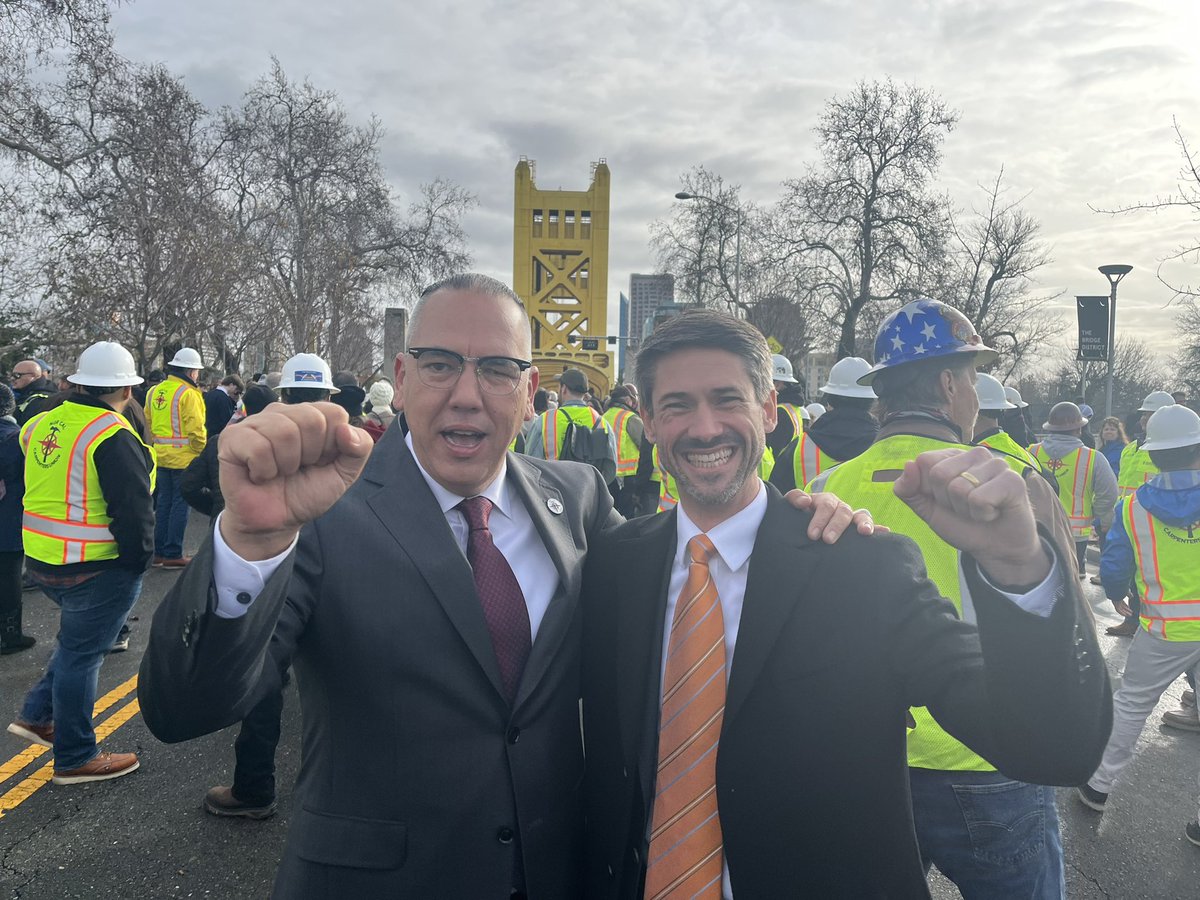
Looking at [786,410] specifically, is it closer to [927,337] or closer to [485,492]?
[927,337]

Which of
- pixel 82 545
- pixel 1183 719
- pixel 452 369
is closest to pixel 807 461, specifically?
pixel 1183 719

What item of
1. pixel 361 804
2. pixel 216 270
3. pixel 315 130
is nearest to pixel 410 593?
pixel 361 804

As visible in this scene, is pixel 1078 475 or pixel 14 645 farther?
pixel 1078 475

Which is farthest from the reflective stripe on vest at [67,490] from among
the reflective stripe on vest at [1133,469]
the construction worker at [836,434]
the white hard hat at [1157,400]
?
the white hard hat at [1157,400]

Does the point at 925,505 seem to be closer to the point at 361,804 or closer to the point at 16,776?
the point at 361,804

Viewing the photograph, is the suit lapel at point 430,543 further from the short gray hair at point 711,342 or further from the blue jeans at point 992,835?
the blue jeans at point 992,835

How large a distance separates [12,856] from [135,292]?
1135cm

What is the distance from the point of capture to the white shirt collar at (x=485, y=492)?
1770 millimetres

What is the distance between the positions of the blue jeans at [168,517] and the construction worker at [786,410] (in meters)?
6.68

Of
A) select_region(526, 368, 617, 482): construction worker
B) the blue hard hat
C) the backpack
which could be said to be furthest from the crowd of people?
select_region(526, 368, 617, 482): construction worker

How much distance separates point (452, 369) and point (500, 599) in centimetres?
55

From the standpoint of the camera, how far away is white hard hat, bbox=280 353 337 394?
17.7 ft

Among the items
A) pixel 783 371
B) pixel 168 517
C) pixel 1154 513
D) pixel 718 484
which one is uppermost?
pixel 783 371

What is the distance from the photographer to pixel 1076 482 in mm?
6965
